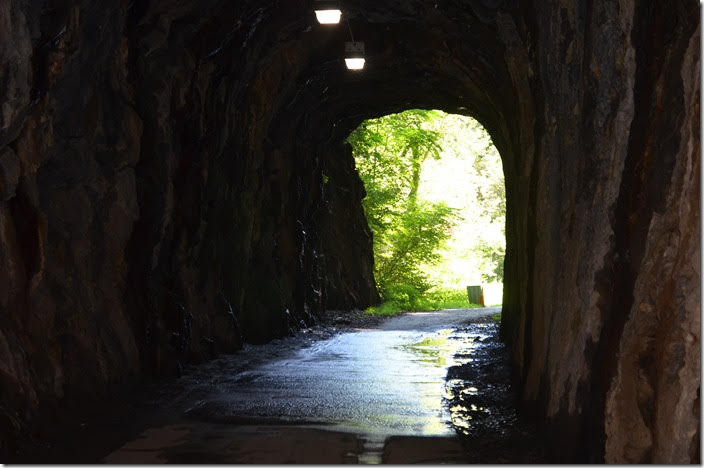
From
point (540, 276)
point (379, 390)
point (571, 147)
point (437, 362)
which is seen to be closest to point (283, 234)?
point (437, 362)

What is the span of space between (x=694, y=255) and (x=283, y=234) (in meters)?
13.4

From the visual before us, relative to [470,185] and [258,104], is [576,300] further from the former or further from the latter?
[470,185]

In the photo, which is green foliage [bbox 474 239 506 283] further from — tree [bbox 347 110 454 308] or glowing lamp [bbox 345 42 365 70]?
glowing lamp [bbox 345 42 365 70]

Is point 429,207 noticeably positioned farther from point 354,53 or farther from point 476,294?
point 354,53

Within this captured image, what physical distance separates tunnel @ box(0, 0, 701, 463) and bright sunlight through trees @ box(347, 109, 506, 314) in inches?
317

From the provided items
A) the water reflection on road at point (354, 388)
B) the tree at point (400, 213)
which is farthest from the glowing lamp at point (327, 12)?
the tree at point (400, 213)

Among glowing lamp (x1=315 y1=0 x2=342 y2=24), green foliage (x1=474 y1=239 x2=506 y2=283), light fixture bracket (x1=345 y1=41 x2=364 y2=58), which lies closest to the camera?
glowing lamp (x1=315 y1=0 x2=342 y2=24)

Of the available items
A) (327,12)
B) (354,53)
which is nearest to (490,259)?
(354,53)

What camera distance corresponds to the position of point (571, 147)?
636 centimetres

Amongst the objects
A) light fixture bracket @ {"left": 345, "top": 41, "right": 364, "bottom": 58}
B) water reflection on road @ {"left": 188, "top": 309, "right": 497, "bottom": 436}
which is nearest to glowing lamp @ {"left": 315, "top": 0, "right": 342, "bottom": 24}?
light fixture bracket @ {"left": 345, "top": 41, "right": 364, "bottom": 58}

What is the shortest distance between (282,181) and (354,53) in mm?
4468

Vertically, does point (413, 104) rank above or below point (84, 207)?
above

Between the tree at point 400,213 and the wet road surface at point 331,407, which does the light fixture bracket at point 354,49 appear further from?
the tree at point 400,213

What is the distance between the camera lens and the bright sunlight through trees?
26.6 meters
